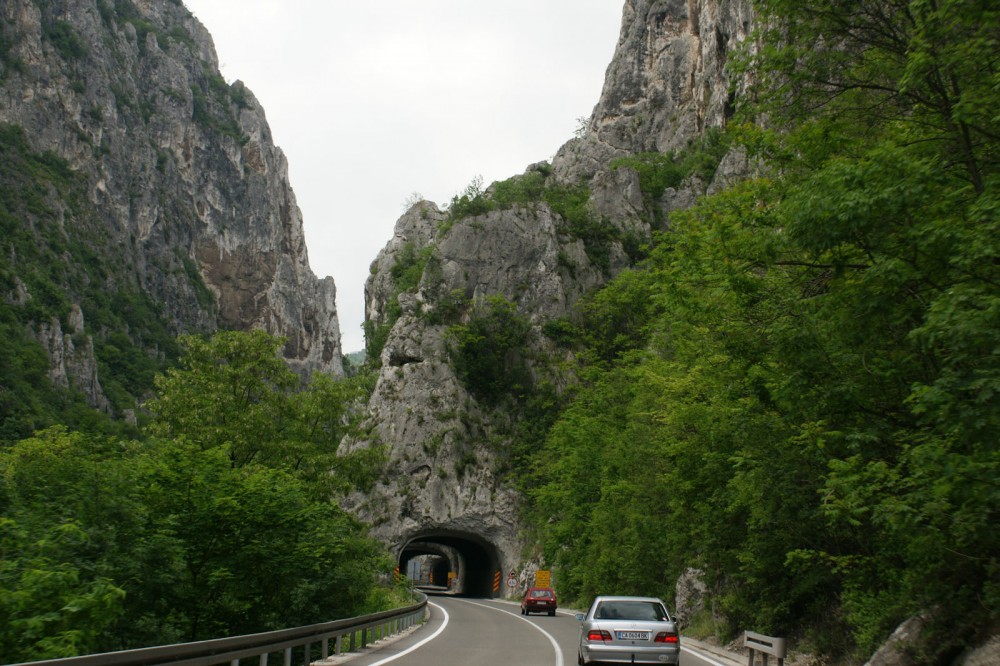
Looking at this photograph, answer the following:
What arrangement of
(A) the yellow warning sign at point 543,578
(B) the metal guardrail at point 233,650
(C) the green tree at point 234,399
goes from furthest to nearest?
(A) the yellow warning sign at point 543,578, (C) the green tree at point 234,399, (B) the metal guardrail at point 233,650

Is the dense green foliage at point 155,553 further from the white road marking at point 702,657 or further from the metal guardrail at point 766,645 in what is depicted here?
the metal guardrail at point 766,645

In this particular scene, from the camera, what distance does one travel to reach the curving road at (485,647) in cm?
1456

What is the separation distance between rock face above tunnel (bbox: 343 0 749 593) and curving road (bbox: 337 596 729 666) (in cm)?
2591

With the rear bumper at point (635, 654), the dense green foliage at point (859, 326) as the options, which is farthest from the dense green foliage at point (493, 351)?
the rear bumper at point (635, 654)

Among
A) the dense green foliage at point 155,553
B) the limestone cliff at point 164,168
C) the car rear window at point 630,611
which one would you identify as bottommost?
the car rear window at point 630,611

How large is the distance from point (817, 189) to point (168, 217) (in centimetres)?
14739

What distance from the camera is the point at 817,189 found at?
→ 35.9ft

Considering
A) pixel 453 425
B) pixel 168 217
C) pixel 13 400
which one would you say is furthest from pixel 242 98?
pixel 453 425

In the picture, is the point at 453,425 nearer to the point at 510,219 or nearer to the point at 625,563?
the point at 510,219

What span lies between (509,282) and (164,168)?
337ft

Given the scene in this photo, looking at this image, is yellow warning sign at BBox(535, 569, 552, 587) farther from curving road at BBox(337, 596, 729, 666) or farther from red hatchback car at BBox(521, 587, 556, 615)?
curving road at BBox(337, 596, 729, 666)

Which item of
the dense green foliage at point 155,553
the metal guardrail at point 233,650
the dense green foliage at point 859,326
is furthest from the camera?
the dense green foliage at point 859,326

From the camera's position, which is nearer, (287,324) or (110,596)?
(110,596)

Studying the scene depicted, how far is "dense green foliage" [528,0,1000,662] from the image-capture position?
9.07m
